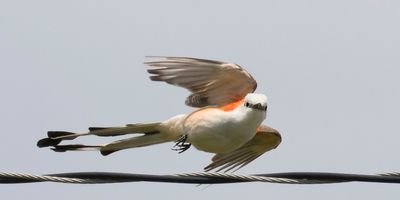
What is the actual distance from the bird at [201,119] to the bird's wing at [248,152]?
3.1 inches

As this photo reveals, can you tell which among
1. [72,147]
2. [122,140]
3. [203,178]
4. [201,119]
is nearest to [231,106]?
[201,119]

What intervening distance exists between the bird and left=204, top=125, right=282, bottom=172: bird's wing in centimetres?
8

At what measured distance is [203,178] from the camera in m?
6.34

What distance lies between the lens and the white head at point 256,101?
8219 millimetres

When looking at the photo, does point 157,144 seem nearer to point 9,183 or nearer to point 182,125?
point 182,125

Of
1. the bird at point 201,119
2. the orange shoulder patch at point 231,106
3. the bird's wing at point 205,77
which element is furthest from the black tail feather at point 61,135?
the orange shoulder patch at point 231,106

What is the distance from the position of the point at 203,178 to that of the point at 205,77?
2.79 m

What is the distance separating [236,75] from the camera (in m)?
8.91

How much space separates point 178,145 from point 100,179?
257 centimetres

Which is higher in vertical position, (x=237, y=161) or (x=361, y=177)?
(x=237, y=161)

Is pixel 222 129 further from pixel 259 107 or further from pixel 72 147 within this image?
pixel 72 147

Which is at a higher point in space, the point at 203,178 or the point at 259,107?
the point at 259,107

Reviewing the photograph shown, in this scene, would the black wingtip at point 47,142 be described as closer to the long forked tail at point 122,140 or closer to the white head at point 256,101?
the long forked tail at point 122,140

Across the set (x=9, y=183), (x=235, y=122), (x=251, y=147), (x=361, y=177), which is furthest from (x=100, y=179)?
(x=251, y=147)
